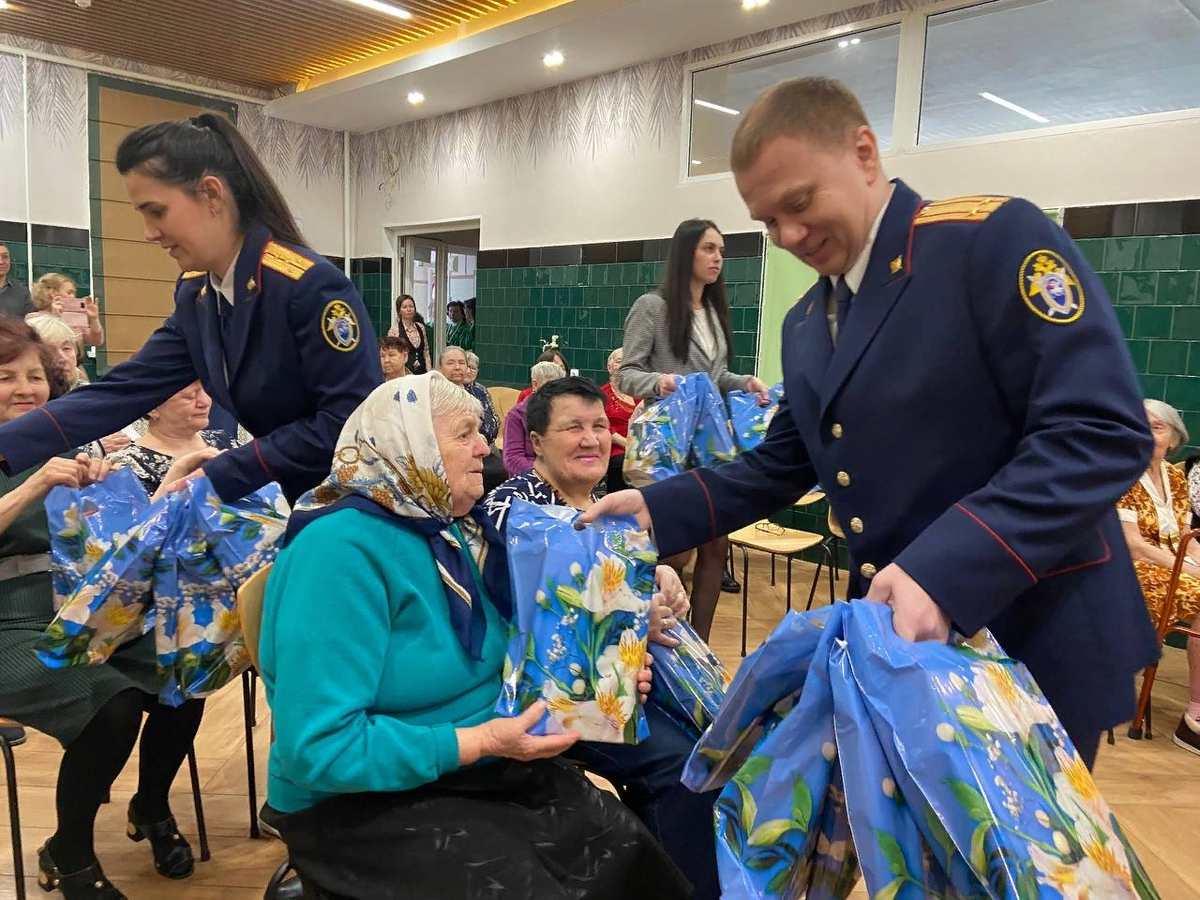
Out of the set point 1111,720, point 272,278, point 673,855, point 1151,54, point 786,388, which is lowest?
point 673,855

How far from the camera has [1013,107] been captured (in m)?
Result: 4.45

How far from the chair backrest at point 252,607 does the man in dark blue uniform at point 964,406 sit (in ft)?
3.15

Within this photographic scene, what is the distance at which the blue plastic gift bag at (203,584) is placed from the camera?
172cm

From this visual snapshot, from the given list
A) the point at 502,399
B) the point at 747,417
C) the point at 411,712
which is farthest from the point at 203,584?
the point at 502,399

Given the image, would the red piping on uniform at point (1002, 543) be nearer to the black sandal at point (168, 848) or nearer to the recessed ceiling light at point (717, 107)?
the black sandal at point (168, 848)

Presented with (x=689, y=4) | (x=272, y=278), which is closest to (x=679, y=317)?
(x=272, y=278)

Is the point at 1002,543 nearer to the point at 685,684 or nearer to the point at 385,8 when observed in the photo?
the point at 685,684

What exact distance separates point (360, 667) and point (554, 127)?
6.27 meters

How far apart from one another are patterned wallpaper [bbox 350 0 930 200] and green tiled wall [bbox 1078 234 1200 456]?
1.81 m

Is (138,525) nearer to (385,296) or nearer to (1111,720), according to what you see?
(1111,720)

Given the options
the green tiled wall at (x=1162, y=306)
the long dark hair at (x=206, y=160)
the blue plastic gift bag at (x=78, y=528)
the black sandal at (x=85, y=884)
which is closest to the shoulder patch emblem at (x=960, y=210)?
the long dark hair at (x=206, y=160)

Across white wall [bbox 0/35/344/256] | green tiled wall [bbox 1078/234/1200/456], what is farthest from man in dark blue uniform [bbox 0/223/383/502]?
white wall [bbox 0/35/344/256]

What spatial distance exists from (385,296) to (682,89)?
4.07 meters

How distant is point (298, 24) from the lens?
21.1 ft
